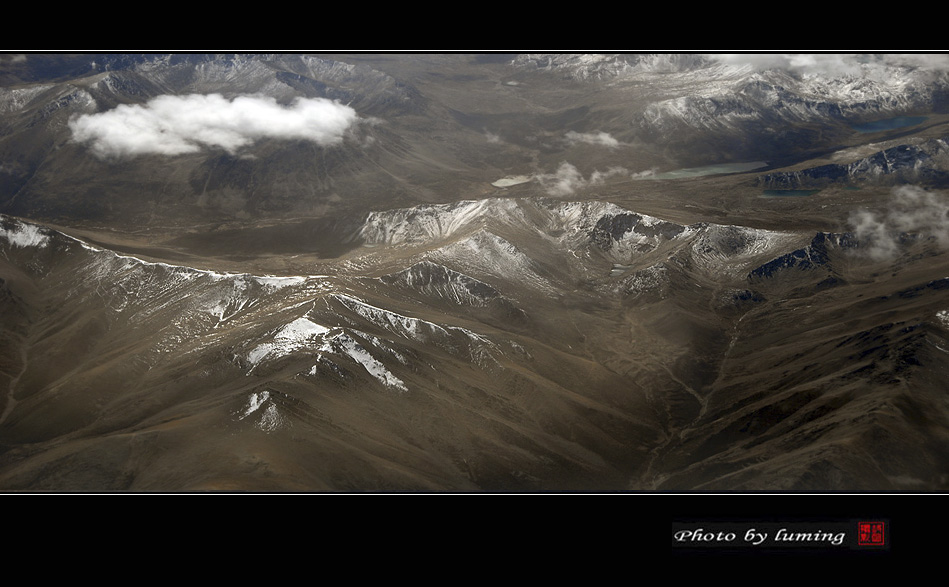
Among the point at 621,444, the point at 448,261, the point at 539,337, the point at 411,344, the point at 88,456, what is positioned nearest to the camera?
the point at 88,456

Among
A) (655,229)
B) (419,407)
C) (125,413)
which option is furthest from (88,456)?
(655,229)

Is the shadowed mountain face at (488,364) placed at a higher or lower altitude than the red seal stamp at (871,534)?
lower

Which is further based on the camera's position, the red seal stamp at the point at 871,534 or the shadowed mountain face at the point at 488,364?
the shadowed mountain face at the point at 488,364

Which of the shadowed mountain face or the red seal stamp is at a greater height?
the red seal stamp

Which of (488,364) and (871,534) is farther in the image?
(488,364)

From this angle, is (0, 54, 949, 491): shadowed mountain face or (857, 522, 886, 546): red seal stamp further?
(0, 54, 949, 491): shadowed mountain face

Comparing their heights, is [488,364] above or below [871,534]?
below

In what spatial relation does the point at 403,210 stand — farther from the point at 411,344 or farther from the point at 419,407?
the point at 419,407

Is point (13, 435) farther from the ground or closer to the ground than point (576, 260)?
closer to the ground
